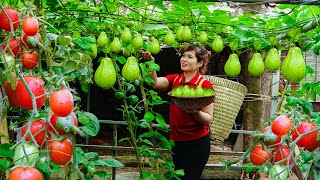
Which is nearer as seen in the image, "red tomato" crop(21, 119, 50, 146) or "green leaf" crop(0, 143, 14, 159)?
"red tomato" crop(21, 119, 50, 146)

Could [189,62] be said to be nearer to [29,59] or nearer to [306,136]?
[306,136]

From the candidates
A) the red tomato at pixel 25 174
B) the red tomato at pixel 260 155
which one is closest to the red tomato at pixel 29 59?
the red tomato at pixel 25 174

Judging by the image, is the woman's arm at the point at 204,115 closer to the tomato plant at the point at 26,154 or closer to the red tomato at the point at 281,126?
the red tomato at the point at 281,126

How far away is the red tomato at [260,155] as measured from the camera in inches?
56.0

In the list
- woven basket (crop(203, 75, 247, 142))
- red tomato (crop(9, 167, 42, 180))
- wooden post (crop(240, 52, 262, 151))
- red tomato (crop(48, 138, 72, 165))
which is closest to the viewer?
red tomato (crop(9, 167, 42, 180))

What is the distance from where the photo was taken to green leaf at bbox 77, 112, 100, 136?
53.4 inches

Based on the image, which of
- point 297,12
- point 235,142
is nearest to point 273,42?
point 297,12

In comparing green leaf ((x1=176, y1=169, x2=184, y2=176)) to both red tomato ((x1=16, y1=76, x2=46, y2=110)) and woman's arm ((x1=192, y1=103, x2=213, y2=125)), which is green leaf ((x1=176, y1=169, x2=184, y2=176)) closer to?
woman's arm ((x1=192, y1=103, x2=213, y2=125))

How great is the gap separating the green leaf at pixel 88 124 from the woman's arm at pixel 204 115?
165 cm

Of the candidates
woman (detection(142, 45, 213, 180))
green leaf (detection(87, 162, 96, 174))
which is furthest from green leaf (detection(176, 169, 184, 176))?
green leaf (detection(87, 162, 96, 174))

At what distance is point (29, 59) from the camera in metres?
1.20

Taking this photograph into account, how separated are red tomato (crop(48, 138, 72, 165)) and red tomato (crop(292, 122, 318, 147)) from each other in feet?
2.18

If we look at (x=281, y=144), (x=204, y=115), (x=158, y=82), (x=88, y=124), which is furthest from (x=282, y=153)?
(x=158, y=82)

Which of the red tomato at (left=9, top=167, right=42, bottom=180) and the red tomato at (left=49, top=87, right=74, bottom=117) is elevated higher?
the red tomato at (left=49, top=87, right=74, bottom=117)
